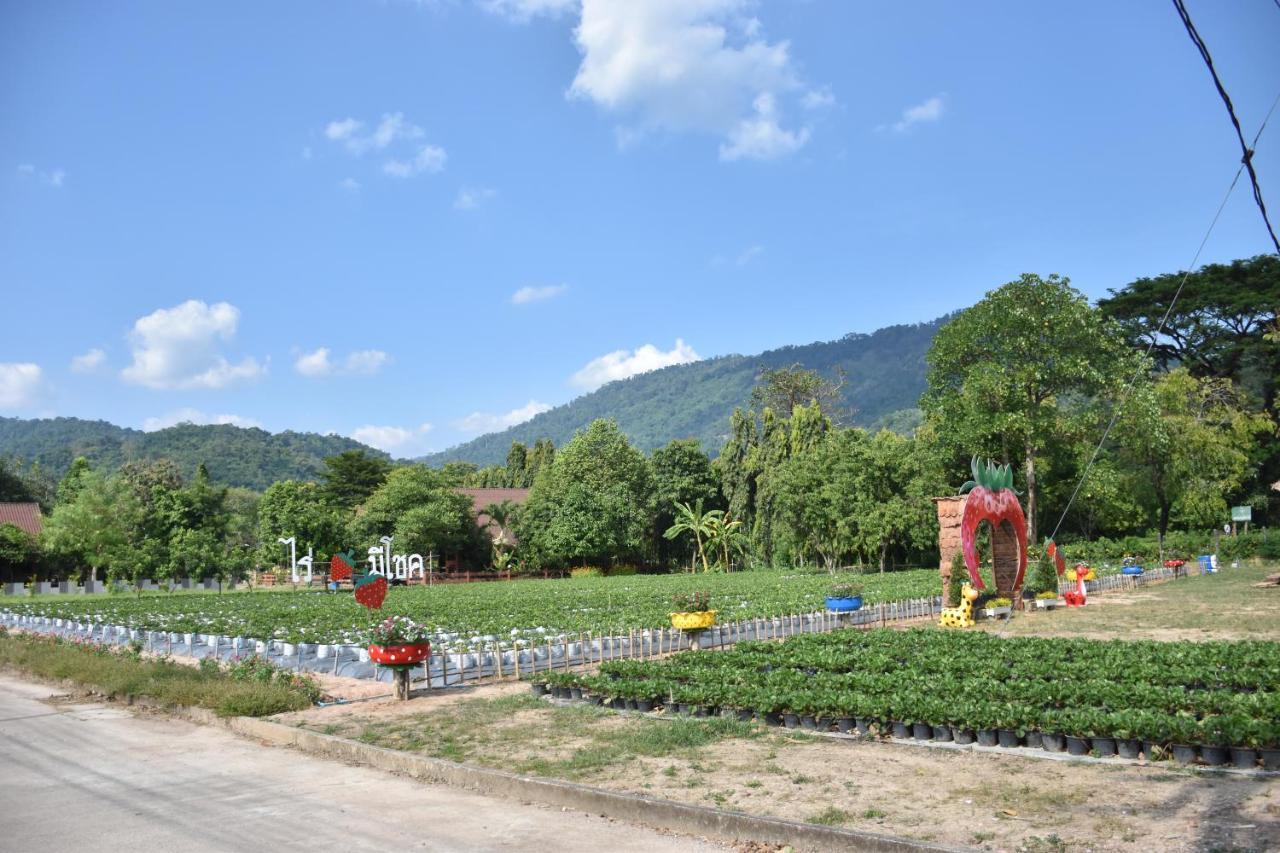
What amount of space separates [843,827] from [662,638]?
1304 cm

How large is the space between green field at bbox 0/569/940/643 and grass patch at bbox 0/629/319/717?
579 cm

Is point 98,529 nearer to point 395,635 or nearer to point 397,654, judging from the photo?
point 395,635

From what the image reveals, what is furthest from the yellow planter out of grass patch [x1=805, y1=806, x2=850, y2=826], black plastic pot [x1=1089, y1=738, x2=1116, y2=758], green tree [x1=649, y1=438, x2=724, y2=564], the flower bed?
green tree [x1=649, y1=438, x2=724, y2=564]

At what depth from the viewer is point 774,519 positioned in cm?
6131

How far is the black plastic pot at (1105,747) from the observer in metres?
9.05

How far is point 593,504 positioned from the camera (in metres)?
63.3

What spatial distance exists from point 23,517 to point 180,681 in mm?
59270

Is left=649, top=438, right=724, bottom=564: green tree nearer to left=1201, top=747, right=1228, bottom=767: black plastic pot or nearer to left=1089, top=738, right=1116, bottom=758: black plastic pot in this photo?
left=1089, top=738, right=1116, bottom=758: black plastic pot

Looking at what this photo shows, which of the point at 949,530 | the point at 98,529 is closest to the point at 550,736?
the point at 949,530

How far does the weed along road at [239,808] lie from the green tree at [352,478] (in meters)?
75.8

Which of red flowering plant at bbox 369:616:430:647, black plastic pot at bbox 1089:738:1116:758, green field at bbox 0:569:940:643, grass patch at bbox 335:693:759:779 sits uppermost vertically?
red flowering plant at bbox 369:616:430:647

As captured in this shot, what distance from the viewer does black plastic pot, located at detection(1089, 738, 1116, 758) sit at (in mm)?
9047

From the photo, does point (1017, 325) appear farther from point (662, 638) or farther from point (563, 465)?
point (563, 465)

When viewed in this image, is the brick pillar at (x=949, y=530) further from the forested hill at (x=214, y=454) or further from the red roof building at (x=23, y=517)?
the forested hill at (x=214, y=454)
